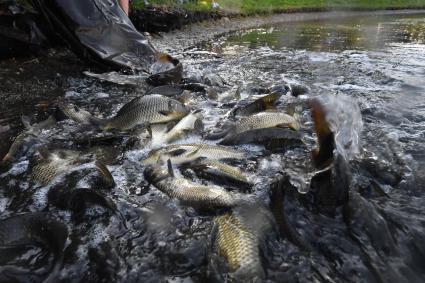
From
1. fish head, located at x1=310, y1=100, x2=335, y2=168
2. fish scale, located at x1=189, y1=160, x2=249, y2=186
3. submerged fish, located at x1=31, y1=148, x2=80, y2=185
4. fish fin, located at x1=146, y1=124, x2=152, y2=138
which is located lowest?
fish scale, located at x1=189, y1=160, x2=249, y2=186

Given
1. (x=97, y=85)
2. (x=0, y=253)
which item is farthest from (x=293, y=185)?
(x=97, y=85)

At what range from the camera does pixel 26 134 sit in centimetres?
374

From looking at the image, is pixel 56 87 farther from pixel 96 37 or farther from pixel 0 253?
pixel 0 253

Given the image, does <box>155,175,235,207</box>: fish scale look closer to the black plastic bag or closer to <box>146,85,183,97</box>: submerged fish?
<box>146,85,183,97</box>: submerged fish

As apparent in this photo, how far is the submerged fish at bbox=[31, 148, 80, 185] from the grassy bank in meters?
9.41

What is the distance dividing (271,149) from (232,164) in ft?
1.60

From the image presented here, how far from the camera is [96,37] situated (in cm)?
617

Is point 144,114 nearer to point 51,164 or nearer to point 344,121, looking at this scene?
point 51,164

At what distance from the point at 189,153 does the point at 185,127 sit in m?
0.71

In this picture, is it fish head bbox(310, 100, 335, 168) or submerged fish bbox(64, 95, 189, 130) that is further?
submerged fish bbox(64, 95, 189, 130)

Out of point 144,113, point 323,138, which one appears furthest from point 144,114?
point 323,138

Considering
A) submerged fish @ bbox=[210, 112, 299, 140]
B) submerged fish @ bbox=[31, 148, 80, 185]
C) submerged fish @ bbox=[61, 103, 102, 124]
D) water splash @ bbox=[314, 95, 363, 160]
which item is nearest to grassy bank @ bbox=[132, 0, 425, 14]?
submerged fish @ bbox=[61, 103, 102, 124]

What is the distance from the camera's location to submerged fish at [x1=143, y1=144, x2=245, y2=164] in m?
3.35

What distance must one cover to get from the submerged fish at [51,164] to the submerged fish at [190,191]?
2.39ft
